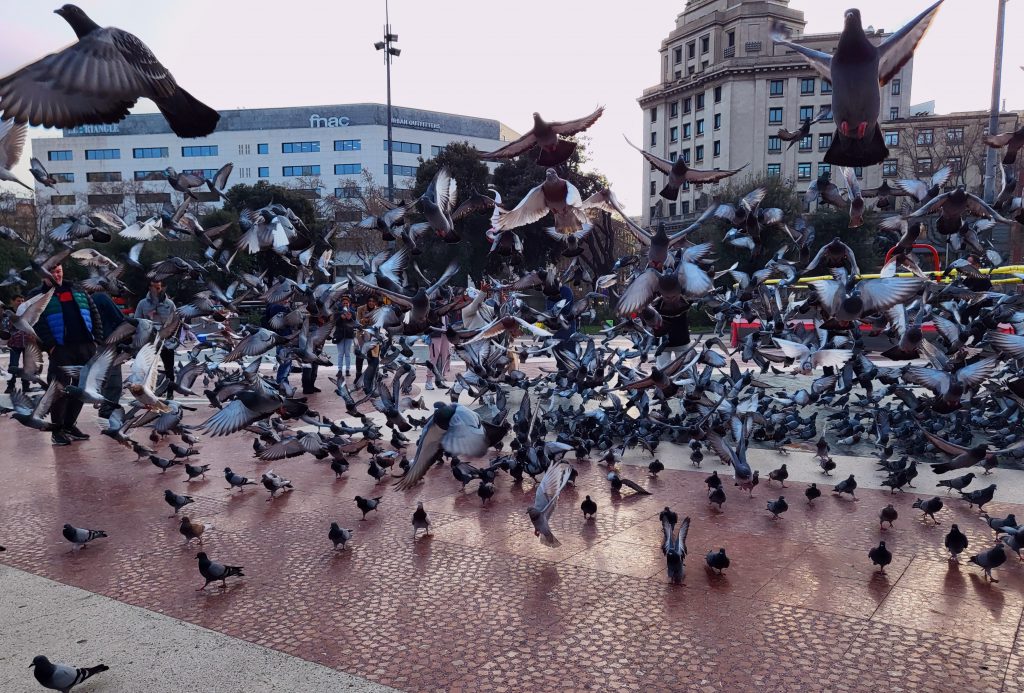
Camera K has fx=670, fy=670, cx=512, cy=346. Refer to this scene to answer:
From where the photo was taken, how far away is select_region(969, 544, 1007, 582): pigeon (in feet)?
14.9

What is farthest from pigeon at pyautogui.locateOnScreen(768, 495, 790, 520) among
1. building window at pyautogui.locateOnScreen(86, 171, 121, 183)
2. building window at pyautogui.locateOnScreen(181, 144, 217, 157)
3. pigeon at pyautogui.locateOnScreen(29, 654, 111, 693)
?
building window at pyautogui.locateOnScreen(86, 171, 121, 183)

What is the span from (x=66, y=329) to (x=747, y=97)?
69.0m

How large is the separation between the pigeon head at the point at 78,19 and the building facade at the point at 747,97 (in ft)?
203

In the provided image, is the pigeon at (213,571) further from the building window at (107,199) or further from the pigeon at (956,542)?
the building window at (107,199)

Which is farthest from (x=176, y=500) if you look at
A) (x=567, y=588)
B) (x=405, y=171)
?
(x=405, y=171)

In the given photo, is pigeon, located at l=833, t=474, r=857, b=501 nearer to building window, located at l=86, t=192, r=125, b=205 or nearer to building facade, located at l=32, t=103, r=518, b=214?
building window, located at l=86, t=192, r=125, b=205

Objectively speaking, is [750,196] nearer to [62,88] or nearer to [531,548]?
[531,548]

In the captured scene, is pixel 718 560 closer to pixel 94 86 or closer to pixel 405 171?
pixel 94 86

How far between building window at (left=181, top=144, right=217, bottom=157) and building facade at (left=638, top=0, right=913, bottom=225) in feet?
188

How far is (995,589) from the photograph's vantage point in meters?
4.54

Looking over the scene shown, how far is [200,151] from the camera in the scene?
86.6 m

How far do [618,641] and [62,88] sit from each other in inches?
151

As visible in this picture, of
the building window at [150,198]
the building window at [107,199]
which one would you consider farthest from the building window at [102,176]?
the building window at [150,198]

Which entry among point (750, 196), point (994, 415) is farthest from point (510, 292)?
point (994, 415)
